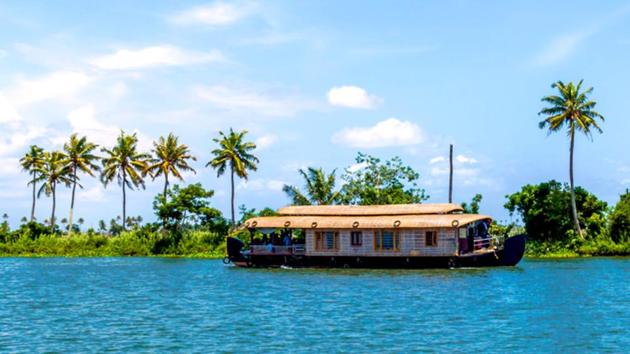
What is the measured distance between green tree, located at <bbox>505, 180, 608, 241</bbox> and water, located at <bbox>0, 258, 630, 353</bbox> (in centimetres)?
1644

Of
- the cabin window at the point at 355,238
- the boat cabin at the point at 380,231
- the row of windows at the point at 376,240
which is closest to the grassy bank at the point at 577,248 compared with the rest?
the boat cabin at the point at 380,231

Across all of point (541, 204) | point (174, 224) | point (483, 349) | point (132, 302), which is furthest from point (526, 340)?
point (174, 224)

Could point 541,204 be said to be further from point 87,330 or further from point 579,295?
point 87,330

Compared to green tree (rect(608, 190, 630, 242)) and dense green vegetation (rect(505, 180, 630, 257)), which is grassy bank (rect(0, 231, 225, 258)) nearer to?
dense green vegetation (rect(505, 180, 630, 257))

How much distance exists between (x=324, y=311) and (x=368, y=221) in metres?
17.3

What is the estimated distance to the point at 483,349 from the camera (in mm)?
18719

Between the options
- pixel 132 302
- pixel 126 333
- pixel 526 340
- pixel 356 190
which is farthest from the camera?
pixel 356 190

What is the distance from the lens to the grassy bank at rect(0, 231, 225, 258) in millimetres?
63094

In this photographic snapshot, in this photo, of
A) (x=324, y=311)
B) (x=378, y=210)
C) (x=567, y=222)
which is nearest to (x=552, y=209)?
(x=567, y=222)

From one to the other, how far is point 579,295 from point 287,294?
34.7 feet

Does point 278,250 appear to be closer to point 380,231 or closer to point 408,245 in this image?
point 380,231

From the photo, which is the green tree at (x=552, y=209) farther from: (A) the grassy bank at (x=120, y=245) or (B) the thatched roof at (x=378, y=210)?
(A) the grassy bank at (x=120, y=245)

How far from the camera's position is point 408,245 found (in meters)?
41.8

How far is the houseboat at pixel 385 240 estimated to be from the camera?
41375 mm
